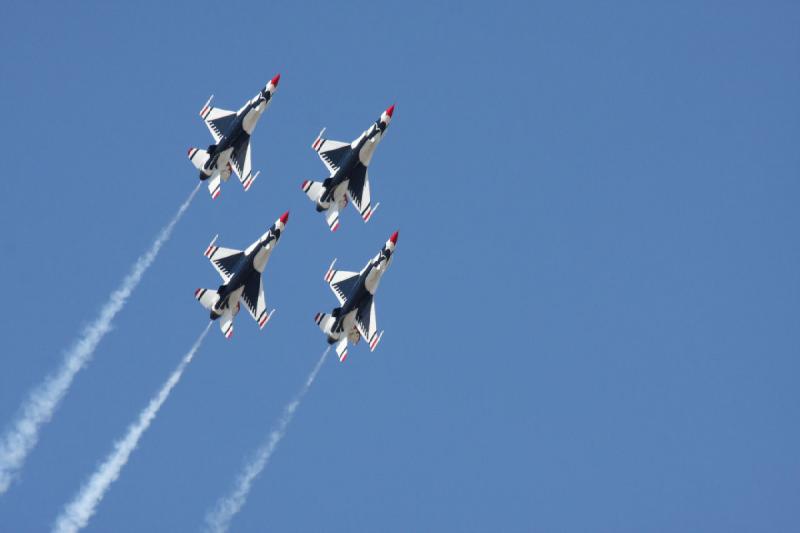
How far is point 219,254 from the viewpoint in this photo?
15475cm

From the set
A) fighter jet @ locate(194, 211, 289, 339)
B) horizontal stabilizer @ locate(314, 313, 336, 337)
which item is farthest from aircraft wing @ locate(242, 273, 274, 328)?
horizontal stabilizer @ locate(314, 313, 336, 337)

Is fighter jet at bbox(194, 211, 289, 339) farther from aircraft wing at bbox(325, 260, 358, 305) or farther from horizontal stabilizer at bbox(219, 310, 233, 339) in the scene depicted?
aircraft wing at bbox(325, 260, 358, 305)

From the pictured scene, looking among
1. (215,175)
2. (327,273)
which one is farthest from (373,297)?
(215,175)

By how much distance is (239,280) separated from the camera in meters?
155

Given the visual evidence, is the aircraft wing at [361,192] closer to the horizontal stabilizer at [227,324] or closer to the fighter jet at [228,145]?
the fighter jet at [228,145]

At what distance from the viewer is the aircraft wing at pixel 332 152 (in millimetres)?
159125

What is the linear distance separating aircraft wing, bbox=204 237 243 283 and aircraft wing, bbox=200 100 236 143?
8.34 metres

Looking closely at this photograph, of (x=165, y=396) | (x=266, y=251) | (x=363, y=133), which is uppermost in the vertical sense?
(x=363, y=133)

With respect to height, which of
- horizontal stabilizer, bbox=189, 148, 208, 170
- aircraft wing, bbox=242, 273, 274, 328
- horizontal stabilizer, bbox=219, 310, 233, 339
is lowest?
horizontal stabilizer, bbox=219, 310, 233, 339

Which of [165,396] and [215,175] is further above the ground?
[215,175]

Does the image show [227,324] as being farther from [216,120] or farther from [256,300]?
[216,120]

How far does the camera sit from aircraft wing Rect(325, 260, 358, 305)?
514 feet

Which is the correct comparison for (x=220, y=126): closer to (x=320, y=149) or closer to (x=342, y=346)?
(x=320, y=149)

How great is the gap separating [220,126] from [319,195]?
7982mm
